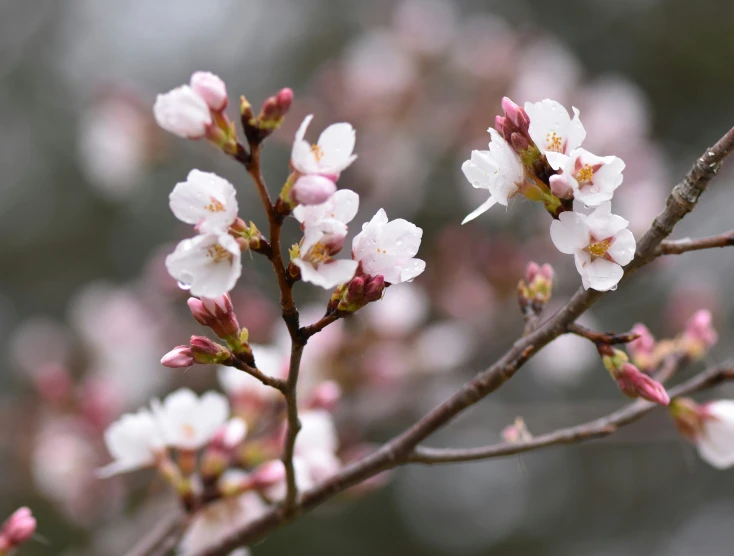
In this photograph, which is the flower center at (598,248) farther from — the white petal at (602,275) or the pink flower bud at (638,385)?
the pink flower bud at (638,385)

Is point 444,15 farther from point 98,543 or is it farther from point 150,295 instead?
point 98,543

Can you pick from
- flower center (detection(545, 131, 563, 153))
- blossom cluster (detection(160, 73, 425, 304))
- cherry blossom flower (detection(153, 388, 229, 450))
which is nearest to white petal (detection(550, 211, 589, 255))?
flower center (detection(545, 131, 563, 153))

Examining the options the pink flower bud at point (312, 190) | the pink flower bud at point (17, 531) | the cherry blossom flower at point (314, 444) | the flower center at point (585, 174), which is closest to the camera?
the pink flower bud at point (312, 190)

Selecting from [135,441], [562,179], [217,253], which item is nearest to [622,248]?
[562,179]

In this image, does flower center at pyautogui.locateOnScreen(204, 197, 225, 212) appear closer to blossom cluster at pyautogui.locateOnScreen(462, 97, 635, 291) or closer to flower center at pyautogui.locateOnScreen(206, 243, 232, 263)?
flower center at pyautogui.locateOnScreen(206, 243, 232, 263)

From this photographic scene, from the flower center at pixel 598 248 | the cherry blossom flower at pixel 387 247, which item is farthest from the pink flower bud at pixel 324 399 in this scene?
the flower center at pixel 598 248

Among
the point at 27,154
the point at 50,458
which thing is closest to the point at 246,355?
the point at 50,458
